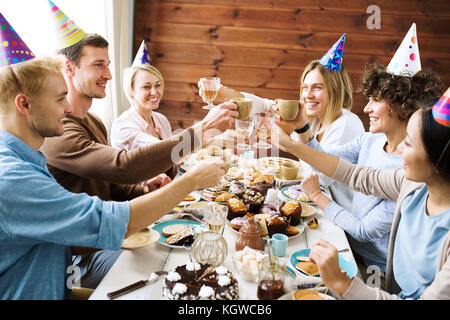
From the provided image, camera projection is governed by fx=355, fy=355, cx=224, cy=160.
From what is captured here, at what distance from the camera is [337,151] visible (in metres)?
2.34

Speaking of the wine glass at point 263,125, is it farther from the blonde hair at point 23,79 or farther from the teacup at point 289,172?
the blonde hair at point 23,79

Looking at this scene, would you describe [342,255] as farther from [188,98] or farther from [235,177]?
[188,98]

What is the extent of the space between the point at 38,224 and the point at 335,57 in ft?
7.19

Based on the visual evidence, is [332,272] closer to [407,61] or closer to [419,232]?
[419,232]

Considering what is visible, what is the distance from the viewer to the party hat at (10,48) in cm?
117

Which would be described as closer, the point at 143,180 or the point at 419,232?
the point at 419,232

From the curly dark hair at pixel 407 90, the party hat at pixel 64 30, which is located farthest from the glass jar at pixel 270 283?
the party hat at pixel 64 30

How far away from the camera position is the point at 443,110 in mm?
1091

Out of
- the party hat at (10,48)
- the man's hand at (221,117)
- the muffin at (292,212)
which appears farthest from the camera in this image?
the man's hand at (221,117)

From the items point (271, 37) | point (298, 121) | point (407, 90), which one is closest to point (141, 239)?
point (298, 121)

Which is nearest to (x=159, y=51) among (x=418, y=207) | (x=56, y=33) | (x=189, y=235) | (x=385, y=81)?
(x=56, y=33)

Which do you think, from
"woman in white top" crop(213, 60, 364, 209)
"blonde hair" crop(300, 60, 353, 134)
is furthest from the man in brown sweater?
"blonde hair" crop(300, 60, 353, 134)

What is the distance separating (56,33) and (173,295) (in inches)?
58.7

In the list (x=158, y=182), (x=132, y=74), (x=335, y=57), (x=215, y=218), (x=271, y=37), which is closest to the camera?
(x=215, y=218)
